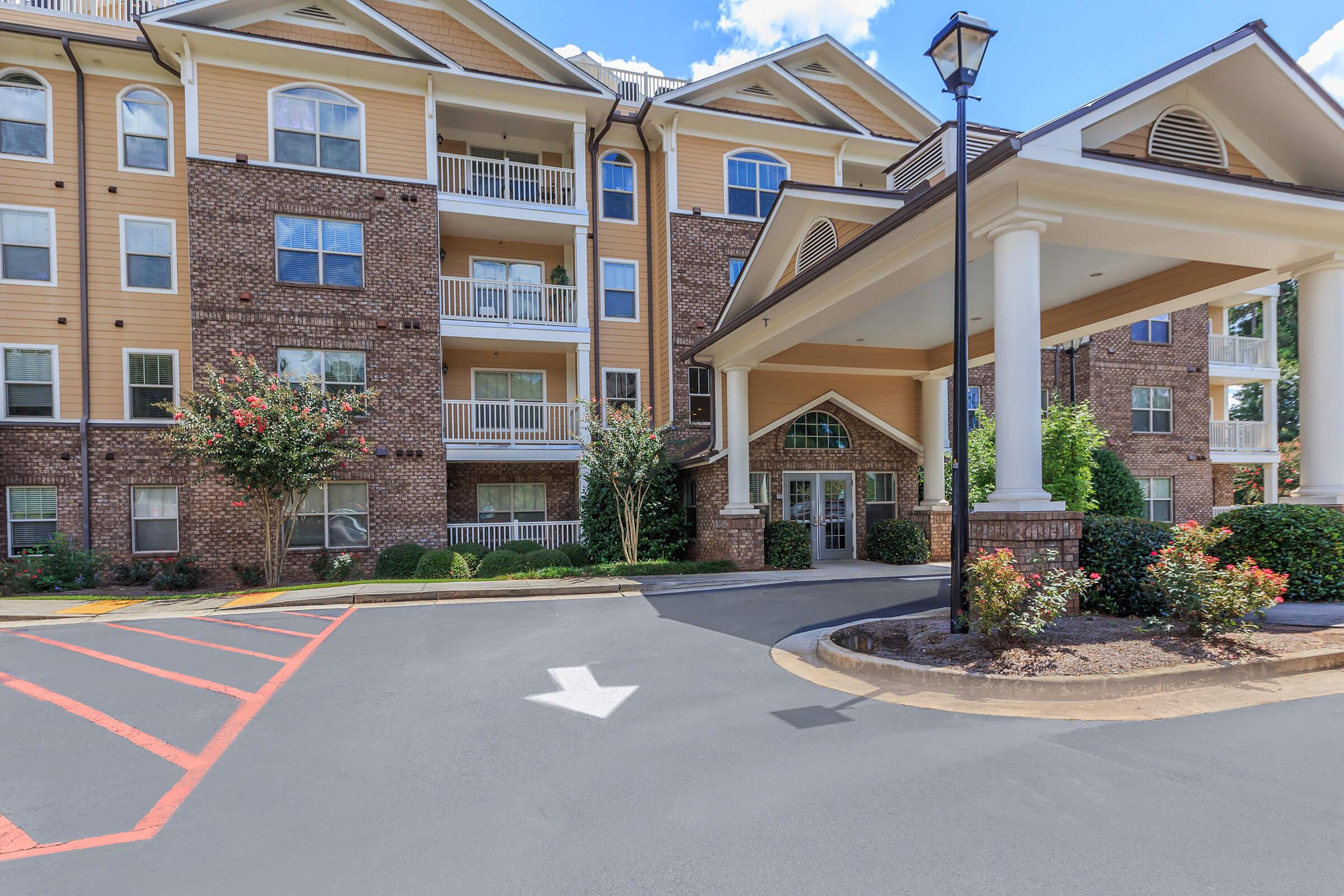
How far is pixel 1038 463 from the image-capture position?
7875 millimetres

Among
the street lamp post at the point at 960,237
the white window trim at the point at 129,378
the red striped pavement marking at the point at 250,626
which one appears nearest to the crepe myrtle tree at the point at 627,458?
the red striped pavement marking at the point at 250,626

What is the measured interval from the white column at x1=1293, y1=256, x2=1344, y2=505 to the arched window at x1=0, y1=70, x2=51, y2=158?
23.6 m

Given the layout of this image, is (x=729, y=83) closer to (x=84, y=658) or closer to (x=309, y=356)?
(x=309, y=356)

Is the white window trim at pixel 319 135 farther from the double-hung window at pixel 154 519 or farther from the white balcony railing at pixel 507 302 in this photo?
the double-hung window at pixel 154 519

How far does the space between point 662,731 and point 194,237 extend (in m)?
15.8

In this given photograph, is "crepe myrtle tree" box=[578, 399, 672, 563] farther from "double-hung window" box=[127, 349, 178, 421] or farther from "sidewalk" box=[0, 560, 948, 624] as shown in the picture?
"double-hung window" box=[127, 349, 178, 421]

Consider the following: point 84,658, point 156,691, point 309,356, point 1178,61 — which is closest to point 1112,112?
point 1178,61

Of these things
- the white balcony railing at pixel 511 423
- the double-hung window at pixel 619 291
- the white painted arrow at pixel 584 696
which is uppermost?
the double-hung window at pixel 619 291

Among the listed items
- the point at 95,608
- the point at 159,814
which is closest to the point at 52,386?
the point at 95,608

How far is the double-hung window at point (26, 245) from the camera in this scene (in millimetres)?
15672

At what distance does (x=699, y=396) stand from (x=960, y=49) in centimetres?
1240

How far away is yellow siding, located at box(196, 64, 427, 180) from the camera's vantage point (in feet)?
50.9

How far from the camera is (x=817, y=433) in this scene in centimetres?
1720

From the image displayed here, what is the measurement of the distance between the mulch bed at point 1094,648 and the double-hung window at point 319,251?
14.2 metres
